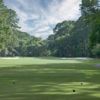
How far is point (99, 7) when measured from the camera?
117 feet

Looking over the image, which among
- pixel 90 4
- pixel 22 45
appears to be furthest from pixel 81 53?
pixel 90 4

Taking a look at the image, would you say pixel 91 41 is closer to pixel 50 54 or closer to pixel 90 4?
pixel 90 4

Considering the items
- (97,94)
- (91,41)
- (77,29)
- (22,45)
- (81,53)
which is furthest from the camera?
(22,45)

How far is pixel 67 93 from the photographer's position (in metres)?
13.3

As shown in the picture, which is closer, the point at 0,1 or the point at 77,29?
the point at 0,1

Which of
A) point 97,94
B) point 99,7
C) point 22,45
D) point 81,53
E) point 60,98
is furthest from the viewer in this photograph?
point 22,45

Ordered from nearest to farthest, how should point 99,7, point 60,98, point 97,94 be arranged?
point 60,98 → point 97,94 → point 99,7

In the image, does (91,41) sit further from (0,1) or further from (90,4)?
(90,4)

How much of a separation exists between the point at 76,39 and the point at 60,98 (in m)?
101

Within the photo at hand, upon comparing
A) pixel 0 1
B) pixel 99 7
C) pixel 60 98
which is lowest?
pixel 60 98

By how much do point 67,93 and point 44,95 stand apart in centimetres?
92

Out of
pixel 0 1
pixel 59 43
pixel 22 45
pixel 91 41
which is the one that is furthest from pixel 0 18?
pixel 22 45

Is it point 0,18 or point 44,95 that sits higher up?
point 0,18

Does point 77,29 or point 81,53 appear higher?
point 77,29
